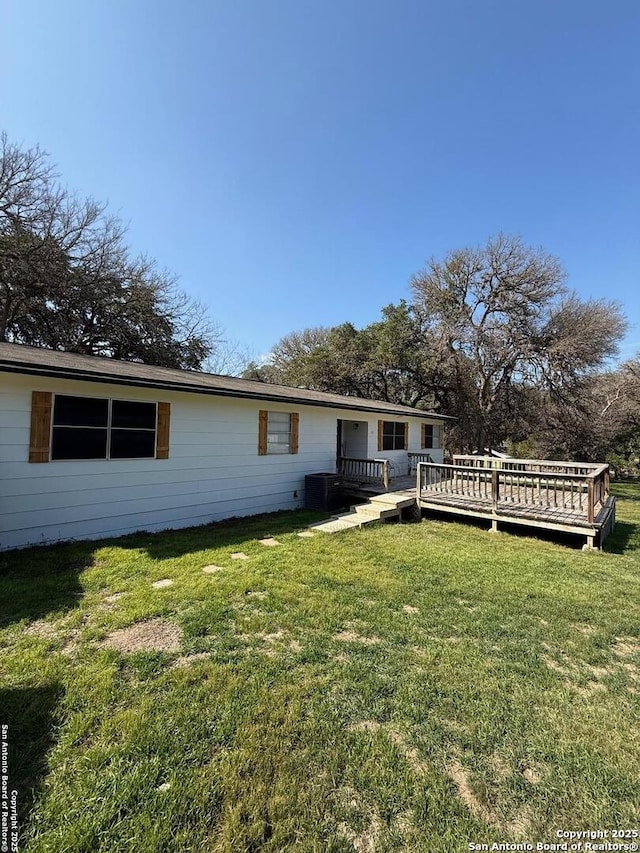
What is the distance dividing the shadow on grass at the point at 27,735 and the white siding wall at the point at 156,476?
3951mm

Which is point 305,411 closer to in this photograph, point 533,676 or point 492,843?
point 533,676

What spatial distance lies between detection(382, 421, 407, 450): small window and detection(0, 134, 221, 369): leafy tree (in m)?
11.0

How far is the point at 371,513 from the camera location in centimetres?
833

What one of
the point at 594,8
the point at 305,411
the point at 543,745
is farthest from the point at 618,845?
the point at 594,8

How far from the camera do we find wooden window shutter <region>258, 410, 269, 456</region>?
29.0 ft

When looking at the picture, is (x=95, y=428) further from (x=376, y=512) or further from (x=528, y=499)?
(x=528, y=499)

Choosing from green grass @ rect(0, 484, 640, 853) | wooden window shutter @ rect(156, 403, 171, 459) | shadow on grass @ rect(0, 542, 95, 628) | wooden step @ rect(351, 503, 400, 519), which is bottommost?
green grass @ rect(0, 484, 640, 853)

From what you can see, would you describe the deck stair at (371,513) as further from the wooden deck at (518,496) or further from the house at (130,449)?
the house at (130,449)

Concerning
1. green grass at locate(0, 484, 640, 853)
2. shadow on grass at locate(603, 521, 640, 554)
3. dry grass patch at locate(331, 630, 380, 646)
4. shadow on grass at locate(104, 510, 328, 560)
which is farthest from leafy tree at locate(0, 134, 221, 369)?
shadow on grass at locate(603, 521, 640, 554)

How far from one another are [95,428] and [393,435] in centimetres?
1033

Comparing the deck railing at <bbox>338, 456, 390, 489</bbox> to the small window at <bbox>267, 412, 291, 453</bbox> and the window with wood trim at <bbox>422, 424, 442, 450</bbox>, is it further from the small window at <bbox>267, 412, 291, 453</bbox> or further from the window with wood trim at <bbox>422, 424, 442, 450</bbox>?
the window with wood trim at <bbox>422, 424, 442, 450</bbox>

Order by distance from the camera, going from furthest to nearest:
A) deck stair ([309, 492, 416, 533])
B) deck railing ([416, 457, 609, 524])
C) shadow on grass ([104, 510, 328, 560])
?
deck stair ([309, 492, 416, 533]), deck railing ([416, 457, 609, 524]), shadow on grass ([104, 510, 328, 560])

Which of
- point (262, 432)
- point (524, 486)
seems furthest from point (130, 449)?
point (524, 486)

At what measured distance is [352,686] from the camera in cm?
259
